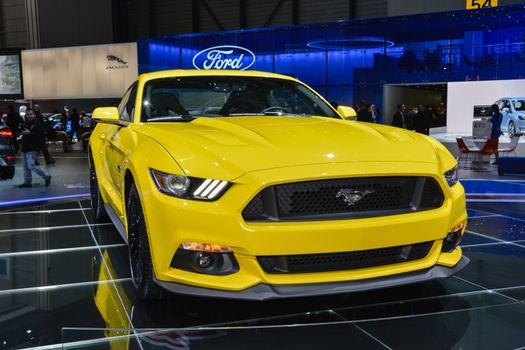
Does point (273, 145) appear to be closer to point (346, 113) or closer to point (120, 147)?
point (120, 147)

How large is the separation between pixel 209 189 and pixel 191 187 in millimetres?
104

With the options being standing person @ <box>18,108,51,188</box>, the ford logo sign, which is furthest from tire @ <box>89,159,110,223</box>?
the ford logo sign

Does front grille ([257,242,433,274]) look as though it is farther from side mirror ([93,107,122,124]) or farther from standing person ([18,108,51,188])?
standing person ([18,108,51,188])

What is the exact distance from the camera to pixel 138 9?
30969 millimetres

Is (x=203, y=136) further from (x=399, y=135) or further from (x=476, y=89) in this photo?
(x=476, y=89)

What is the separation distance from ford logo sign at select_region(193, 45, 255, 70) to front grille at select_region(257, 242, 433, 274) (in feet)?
52.9

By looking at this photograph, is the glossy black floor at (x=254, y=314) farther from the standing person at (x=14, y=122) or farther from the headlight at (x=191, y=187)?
the standing person at (x=14, y=122)

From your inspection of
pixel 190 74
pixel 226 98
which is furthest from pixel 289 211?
pixel 190 74

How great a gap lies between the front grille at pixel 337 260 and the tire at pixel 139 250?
0.74 meters

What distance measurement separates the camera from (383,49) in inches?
646

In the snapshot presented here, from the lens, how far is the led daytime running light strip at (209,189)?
2574mm

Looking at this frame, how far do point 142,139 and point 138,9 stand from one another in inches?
1188

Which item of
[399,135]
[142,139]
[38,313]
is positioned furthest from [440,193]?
[38,313]

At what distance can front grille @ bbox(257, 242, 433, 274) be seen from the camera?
259 cm
